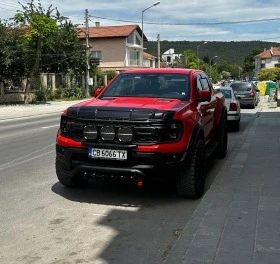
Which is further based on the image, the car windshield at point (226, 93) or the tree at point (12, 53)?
the tree at point (12, 53)

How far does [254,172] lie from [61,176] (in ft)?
10.6

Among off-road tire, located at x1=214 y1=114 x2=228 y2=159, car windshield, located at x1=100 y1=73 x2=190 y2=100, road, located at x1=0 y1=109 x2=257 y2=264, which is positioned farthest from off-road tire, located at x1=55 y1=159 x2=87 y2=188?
off-road tire, located at x1=214 y1=114 x2=228 y2=159

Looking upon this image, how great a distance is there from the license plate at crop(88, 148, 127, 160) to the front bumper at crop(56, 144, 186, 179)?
0.16 feet

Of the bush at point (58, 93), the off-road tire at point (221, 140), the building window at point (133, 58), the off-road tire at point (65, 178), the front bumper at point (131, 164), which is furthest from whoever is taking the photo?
the building window at point (133, 58)

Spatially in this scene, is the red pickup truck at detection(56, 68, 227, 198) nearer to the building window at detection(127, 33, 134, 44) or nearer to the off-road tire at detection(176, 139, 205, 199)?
the off-road tire at detection(176, 139, 205, 199)

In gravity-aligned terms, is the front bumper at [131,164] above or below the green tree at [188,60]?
below

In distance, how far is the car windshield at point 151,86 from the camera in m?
6.61

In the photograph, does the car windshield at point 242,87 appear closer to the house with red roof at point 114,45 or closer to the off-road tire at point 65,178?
the off-road tire at point 65,178

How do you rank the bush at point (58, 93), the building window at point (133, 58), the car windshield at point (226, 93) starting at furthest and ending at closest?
1. the building window at point (133, 58)
2. the bush at point (58, 93)
3. the car windshield at point (226, 93)

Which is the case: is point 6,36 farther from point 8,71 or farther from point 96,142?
point 96,142

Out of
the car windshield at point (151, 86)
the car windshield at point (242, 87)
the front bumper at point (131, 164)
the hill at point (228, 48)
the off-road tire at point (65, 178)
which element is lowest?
the off-road tire at point (65, 178)

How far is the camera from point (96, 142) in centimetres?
556

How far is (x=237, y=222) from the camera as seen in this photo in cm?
484

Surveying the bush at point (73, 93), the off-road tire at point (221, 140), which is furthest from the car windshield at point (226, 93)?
the bush at point (73, 93)
